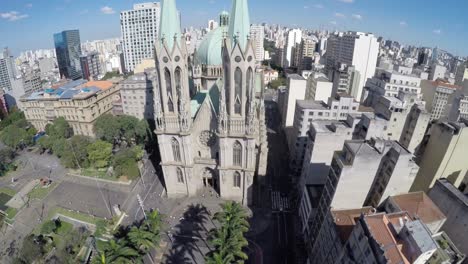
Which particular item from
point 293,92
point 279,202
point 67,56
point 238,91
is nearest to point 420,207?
point 279,202

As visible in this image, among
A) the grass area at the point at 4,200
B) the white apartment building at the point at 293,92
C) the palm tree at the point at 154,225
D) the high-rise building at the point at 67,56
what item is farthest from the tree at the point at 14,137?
the high-rise building at the point at 67,56

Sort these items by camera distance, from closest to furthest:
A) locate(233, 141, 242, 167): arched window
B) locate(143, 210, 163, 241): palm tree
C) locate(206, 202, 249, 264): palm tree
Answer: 1. locate(206, 202, 249, 264): palm tree
2. locate(143, 210, 163, 241): palm tree
3. locate(233, 141, 242, 167): arched window

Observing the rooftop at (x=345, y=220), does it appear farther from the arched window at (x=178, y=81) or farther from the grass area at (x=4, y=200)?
the grass area at (x=4, y=200)

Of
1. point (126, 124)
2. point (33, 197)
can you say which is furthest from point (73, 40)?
point (33, 197)

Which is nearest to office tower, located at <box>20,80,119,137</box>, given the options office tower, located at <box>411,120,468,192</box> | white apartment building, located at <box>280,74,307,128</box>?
white apartment building, located at <box>280,74,307,128</box>

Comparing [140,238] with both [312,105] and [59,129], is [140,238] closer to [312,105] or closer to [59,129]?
[312,105]

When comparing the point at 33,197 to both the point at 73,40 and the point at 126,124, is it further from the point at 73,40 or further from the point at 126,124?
the point at 73,40

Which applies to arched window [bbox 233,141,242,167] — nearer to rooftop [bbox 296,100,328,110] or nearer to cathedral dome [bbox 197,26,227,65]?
cathedral dome [bbox 197,26,227,65]
